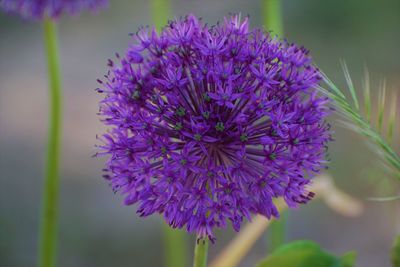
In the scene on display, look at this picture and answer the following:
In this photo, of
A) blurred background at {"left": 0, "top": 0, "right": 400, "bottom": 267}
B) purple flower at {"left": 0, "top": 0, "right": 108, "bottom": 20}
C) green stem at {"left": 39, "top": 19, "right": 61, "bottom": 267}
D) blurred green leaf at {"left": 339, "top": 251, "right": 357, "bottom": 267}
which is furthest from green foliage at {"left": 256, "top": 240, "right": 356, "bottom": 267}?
purple flower at {"left": 0, "top": 0, "right": 108, "bottom": 20}

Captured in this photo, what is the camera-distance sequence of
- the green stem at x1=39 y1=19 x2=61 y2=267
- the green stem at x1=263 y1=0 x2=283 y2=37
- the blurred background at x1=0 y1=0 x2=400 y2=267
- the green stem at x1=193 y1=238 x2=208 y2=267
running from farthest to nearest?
the blurred background at x1=0 y1=0 x2=400 y2=267 → the green stem at x1=263 y1=0 x2=283 y2=37 → the green stem at x1=39 y1=19 x2=61 y2=267 → the green stem at x1=193 y1=238 x2=208 y2=267

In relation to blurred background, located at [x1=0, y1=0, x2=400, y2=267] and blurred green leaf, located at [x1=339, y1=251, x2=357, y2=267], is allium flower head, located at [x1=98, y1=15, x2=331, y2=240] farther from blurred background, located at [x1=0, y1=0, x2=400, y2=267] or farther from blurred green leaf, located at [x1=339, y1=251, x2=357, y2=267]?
blurred background, located at [x1=0, y1=0, x2=400, y2=267]

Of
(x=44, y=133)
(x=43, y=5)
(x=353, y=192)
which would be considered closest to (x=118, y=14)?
(x=44, y=133)

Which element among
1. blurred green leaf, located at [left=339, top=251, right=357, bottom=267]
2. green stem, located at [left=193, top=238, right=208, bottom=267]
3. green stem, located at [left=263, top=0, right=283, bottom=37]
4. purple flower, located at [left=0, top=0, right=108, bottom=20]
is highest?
purple flower, located at [left=0, top=0, right=108, bottom=20]

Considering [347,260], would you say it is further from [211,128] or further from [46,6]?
[46,6]

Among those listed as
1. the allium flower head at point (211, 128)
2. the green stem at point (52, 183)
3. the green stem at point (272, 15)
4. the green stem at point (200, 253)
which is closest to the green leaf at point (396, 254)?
the allium flower head at point (211, 128)

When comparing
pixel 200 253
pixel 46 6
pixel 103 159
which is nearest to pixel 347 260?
pixel 200 253

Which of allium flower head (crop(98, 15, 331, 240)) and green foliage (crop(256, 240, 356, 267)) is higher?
allium flower head (crop(98, 15, 331, 240))

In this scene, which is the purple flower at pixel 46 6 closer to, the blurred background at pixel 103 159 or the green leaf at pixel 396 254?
the blurred background at pixel 103 159
